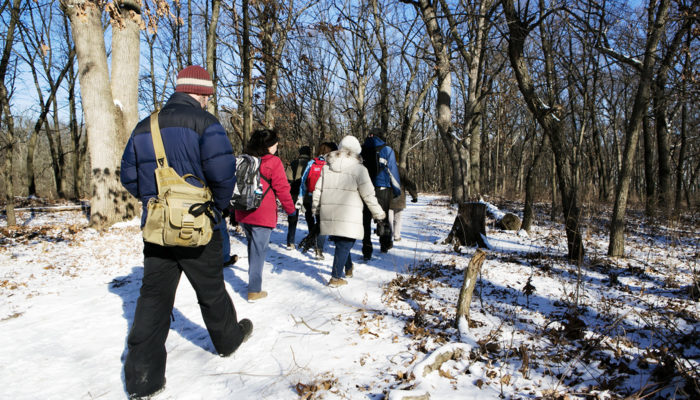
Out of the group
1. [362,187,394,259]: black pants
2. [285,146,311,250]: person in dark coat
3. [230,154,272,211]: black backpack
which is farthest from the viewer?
[285,146,311,250]: person in dark coat

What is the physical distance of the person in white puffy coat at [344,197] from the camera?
4520mm

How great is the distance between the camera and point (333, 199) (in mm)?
4574

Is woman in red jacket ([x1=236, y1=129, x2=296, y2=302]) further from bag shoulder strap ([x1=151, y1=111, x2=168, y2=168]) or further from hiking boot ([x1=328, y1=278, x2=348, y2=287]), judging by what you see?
bag shoulder strap ([x1=151, y1=111, x2=168, y2=168])

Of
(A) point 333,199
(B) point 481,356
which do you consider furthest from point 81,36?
(B) point 481,356

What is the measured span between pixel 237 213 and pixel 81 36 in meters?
7.11

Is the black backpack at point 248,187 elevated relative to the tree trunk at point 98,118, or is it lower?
lower

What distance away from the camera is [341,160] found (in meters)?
4.56

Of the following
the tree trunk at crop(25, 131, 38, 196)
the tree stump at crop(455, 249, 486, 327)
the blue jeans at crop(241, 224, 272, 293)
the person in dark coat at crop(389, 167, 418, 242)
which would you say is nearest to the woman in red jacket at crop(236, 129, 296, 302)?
the blue jeans at crop(241, 224, 272, 293)

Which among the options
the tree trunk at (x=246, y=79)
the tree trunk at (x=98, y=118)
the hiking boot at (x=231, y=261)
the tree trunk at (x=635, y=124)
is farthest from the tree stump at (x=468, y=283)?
the tree trunk at (x=246, y=79)

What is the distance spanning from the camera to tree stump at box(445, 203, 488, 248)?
693cm

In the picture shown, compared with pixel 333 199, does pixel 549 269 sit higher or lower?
lower

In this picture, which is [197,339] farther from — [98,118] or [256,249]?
[98,118]

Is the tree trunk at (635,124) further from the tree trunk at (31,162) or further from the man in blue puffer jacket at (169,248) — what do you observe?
the tree trunk at (31,162)

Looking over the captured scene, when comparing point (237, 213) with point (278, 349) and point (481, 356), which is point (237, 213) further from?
point (481, 356)
